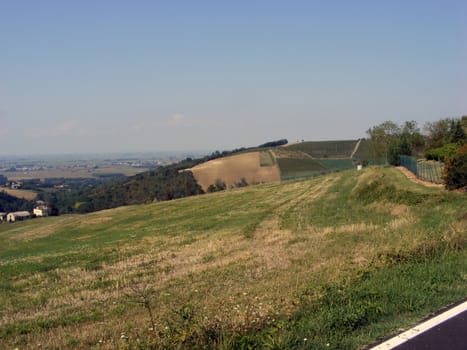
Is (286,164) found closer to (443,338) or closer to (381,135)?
(381,135)

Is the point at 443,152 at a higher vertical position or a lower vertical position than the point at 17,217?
higher

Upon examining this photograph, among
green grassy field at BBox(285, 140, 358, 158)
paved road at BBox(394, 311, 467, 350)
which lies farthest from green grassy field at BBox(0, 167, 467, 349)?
green grassy field at BBox(285, 140, 358, 158)

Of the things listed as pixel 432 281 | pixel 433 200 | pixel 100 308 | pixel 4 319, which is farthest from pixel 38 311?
pixel 433 200

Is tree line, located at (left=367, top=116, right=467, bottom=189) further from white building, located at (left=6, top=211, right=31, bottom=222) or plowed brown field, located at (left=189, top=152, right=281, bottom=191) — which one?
white building, located at (left=6, top=211, right=31, bottom=222)

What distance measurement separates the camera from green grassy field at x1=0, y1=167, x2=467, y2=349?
609cm

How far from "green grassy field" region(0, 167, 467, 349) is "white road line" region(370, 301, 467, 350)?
7.3 inches

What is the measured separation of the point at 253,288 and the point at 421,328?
4423 mm

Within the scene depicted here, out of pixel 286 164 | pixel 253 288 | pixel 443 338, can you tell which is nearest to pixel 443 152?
pixel 253 288

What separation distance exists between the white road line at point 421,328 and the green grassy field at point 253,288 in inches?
7.3

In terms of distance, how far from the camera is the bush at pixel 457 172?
22.4 m

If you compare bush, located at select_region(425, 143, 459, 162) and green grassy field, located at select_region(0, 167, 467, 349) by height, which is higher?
bush, located at select_region(425, 143, 459, 162)

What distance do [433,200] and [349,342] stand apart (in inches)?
644

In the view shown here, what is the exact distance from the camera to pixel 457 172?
22.7 metres

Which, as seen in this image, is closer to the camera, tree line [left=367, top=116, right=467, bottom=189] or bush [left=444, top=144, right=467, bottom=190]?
bush [left=444, top=144, right=467, bottom=190]
